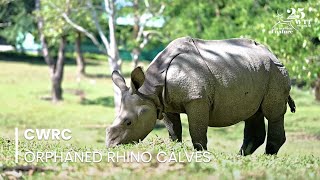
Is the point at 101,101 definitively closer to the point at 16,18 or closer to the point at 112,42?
the point at 16,18

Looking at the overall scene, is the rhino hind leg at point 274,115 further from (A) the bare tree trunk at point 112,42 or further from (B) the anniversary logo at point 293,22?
(A) the bare tree trunk at point 112,42

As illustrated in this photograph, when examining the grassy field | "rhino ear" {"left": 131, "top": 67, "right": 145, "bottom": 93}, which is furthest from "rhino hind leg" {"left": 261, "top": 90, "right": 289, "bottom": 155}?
"rhino ear" {"left": 131, "top": 67, "right": 145, "bottom": 93}

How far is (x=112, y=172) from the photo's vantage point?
25.3 ft

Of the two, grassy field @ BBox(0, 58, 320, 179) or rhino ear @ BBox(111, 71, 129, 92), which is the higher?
rhino ear @ BBox(111, 71, 129, 92)

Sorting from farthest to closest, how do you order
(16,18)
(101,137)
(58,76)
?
1. (16,18)
2. (58,76)
3. (101,137)

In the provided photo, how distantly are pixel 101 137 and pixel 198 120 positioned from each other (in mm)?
12173

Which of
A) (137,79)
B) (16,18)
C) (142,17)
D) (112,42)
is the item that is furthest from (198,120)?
(16,18)

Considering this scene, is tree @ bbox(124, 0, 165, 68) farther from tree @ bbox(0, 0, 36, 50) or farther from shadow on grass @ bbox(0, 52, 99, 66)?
shadow on grass @ bbox(0, 52, 99, 66)

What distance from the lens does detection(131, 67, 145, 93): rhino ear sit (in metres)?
9.61

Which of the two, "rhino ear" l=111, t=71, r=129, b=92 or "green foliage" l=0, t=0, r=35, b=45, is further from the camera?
"green foliage" l=0, t=0, r=35, b=45

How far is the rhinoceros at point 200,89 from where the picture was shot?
969 cm

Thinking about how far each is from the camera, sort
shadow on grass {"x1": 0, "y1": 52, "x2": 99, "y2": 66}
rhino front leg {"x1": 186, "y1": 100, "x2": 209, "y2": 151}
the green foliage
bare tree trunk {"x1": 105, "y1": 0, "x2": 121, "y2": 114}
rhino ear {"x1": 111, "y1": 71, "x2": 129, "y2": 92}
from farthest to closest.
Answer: shadow on grass {"x1": 0, "y1": 52, "x2": 99, "y2": 66} < the green foliage < bare tree trunk {"x1": 105, "y1": 0, "x2": 121, "y2": 114} < rhino ear {"x1": 111, "y1": 71, "x2": 129, "y2": 92} < rhino front leg {"x1": 186, "y1": 100, "x2": 209, "y2": 151}

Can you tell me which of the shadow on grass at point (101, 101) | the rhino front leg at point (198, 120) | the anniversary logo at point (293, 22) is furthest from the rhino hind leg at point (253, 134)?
the shadow on grass at point (101, 101)

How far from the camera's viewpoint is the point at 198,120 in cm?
982
